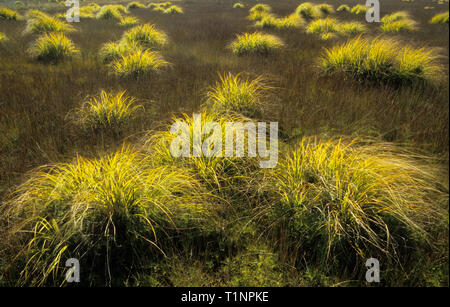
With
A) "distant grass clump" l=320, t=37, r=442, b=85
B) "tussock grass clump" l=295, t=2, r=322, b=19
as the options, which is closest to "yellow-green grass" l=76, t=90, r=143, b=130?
"distant grass clump" l=320, t=37, r=442, b=85

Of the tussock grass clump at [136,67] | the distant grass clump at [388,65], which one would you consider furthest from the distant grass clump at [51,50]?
the distant grass clump at [388,65]

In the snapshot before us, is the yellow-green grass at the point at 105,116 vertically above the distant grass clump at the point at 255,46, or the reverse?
the distant grass clump at the point at 255,46

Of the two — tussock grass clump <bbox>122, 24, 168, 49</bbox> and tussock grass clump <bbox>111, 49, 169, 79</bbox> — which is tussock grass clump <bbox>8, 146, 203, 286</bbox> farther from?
tussock grass clump <bbox>122, 24, 168, 49</bbox>

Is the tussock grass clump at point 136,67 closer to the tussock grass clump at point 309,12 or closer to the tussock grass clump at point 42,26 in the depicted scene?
the tussock grass clump at point 42,26

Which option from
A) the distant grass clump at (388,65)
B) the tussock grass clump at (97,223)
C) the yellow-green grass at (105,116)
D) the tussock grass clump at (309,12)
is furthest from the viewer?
the tussock grass clump at (309,12)

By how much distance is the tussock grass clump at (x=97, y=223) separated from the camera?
1.85m

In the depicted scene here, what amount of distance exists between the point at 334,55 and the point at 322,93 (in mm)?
1659

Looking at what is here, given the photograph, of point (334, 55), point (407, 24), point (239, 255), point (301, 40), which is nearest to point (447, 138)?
point (239, 255)

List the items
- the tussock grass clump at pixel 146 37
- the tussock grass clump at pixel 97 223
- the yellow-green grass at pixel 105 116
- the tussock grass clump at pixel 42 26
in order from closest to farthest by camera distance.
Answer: the tussock grass clump at pixel 97 223 → the yellow-green grass at pixel 105 116 → the tussock grass clump at pixel 146 37 → the tussock grass clump at pixel 42 26

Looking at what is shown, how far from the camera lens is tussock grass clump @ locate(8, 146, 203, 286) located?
1.85 m

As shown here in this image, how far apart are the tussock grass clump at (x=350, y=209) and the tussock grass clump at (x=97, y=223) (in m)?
0.91

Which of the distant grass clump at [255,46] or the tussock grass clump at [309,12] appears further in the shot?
the tussock grass clump at [309,12]

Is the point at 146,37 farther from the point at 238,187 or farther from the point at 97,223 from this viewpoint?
the point at 97,223

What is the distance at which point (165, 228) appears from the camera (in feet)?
7.03
